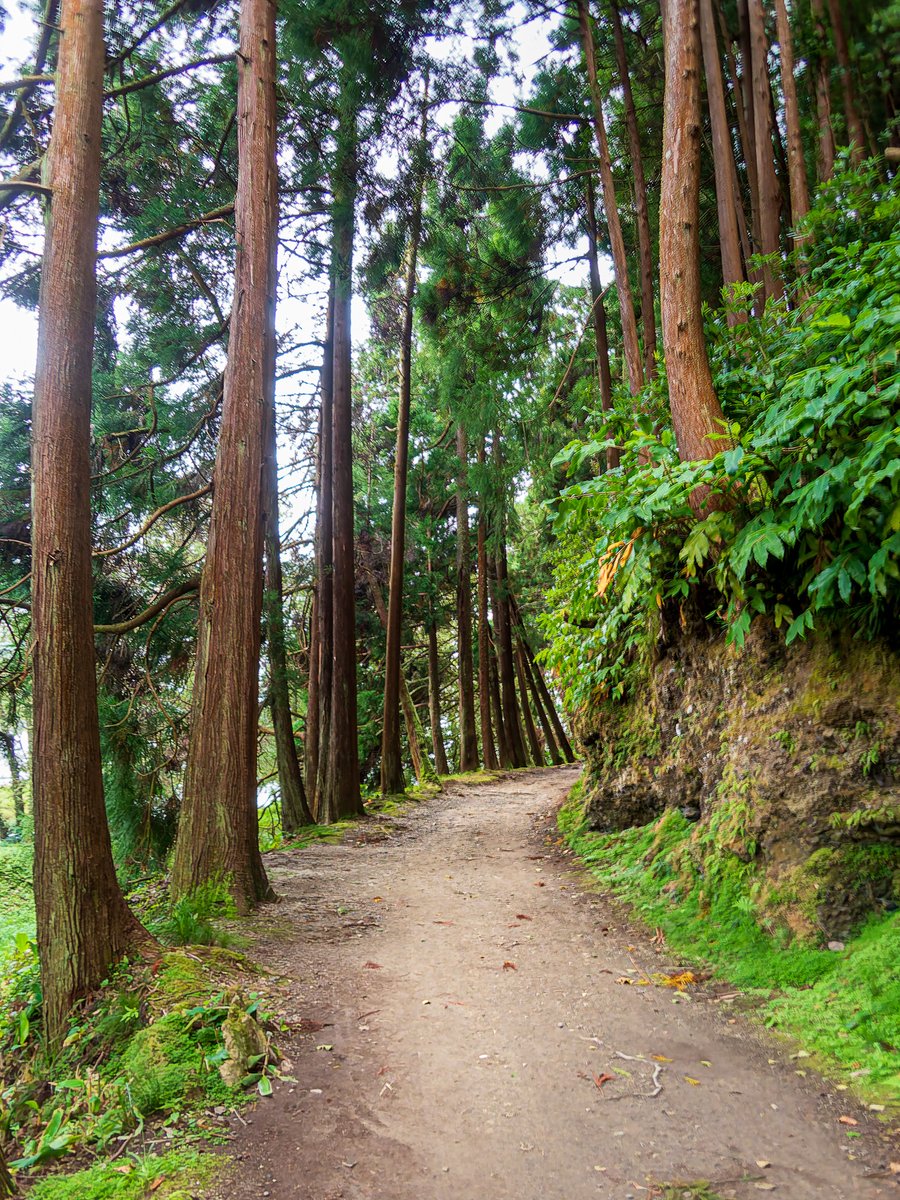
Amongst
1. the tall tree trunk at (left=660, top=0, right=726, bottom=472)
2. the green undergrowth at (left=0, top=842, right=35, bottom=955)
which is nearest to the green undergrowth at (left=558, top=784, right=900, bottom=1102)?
the tall tree trunk at (left=660, top=0, right=726, bottom=472)

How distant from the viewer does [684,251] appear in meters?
5.76

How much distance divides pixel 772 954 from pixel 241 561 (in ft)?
15.5

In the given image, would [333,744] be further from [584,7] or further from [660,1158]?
[584,7]

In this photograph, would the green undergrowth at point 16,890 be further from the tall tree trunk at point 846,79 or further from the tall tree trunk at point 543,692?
the tall tree trunk at point 543,692

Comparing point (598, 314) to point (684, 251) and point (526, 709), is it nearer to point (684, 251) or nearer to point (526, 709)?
point (684, 251)

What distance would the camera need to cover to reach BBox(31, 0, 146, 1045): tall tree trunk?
396cm

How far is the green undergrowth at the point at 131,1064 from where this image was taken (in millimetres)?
2971

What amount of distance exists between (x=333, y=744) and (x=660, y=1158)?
28.2 feet

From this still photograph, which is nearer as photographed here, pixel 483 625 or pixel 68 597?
pixel 68 597

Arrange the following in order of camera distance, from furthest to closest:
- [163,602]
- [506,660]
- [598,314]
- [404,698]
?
1. [404,698]
2. [506,660]
3. [598,314]
4. [163,602]

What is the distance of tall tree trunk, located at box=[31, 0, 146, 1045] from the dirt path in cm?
126

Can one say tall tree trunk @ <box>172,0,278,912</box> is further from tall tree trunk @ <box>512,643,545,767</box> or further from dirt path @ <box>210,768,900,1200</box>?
tall tree trunk @ <box>512,643,545,767</box>

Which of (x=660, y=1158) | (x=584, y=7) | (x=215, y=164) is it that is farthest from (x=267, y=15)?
(x=660, y=1158)

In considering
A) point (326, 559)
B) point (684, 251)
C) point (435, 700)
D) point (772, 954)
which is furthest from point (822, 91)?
point (435, 700)
